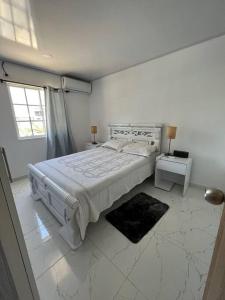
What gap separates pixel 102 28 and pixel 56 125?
7.69 feet

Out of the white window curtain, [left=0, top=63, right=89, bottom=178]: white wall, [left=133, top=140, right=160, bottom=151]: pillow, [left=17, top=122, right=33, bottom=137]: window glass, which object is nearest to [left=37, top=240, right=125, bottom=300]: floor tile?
[left=133, top=140, right=160, bottom=151]: pillow

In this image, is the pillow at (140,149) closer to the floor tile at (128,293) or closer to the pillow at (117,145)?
the pillow at (117,145)

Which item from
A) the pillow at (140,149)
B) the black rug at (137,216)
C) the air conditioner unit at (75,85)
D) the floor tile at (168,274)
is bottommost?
the floor tile at (168,274)

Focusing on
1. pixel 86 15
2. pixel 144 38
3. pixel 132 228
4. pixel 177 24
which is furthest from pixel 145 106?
pixel 132 228

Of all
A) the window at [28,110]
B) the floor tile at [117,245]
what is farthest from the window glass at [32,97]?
the floor tile at [117,245]

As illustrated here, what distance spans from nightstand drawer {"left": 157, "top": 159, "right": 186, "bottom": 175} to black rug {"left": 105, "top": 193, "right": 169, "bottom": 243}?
581mm

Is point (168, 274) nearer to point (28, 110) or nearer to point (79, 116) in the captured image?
point (28, 110)

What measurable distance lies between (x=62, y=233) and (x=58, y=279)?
46 cm

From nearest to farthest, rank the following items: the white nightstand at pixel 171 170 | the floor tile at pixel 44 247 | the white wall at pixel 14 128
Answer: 1. the floor tile at pixel 44 247
2. the white nightstand at pixel 171 170
3. the white wall at pixel 14 128

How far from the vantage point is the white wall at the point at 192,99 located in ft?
6.98

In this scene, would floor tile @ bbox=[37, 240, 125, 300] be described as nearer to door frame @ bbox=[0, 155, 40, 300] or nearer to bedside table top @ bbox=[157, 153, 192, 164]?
door frame @ bbox=[0, 155, 40, 300]

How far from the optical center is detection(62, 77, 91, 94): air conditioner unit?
339 centimetres

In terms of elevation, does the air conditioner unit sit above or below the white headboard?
above

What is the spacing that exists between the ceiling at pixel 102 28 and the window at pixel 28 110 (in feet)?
1.96
